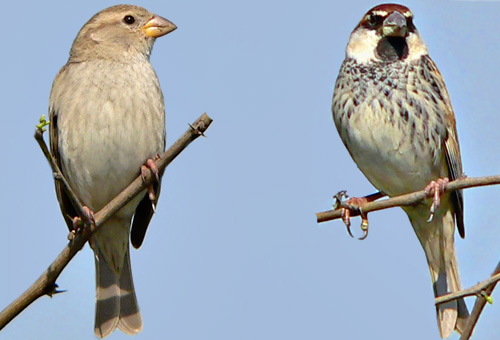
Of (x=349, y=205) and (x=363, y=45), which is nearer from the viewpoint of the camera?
(x=349, y=205)

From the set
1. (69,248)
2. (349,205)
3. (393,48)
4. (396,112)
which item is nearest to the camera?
(69,248)

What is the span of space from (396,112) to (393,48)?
439 millimetres

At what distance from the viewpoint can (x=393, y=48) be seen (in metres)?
5.39

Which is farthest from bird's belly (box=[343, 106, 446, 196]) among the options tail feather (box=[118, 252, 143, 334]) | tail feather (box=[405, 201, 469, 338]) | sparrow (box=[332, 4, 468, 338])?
tail feather (box=[118, 252, 143, 334])

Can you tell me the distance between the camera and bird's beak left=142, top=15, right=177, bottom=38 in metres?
5.82

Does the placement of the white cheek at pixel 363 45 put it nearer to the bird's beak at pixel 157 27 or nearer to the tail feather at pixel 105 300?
the bird's beak at pixel 157 27

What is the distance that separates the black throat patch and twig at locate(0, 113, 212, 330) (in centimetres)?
199

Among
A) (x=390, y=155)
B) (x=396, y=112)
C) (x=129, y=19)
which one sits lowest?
(x=390, y=155)

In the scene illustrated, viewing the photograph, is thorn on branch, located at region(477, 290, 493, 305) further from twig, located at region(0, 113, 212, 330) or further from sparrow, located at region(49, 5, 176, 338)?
sparrow, located at region(49, 5, 176, 338)

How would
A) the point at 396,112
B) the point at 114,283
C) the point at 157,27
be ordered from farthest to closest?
the point at 114,283, the point at 157,27, the point at 396,112

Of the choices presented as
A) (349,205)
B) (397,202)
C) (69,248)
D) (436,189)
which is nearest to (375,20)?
(436,189)

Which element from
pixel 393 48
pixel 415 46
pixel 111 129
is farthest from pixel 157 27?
pixel 415 46

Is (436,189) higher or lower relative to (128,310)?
higher

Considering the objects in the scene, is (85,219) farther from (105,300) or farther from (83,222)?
(105,300)
